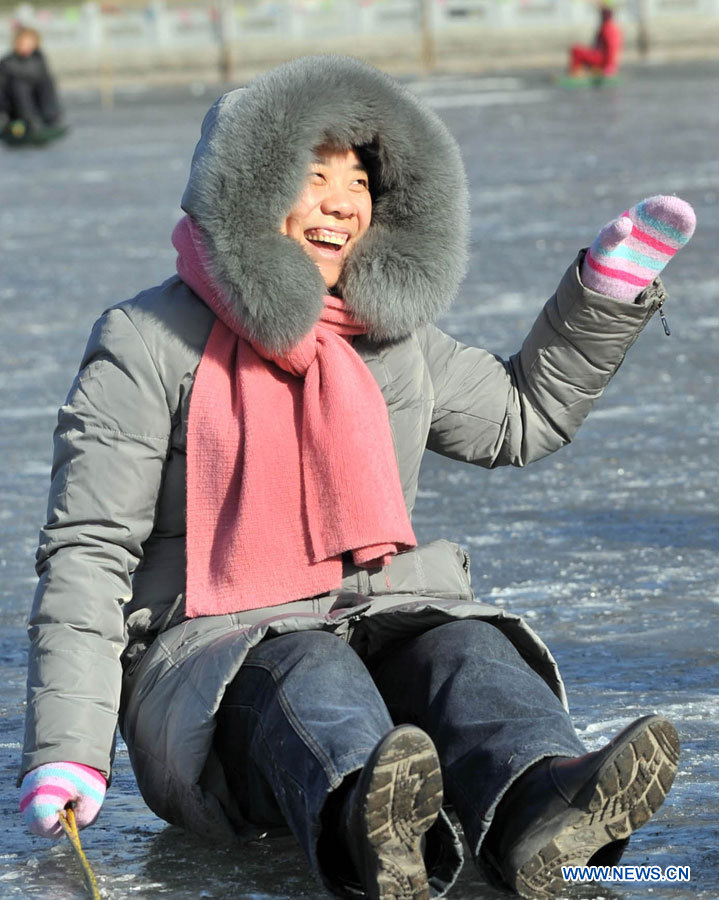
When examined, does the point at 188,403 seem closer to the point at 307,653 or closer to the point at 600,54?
the point at 307,653

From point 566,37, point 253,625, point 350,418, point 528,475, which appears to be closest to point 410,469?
point 350,418

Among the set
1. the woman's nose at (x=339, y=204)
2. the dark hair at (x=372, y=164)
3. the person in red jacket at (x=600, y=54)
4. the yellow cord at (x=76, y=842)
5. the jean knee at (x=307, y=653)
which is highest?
the dark hair at (x=372, y=164)

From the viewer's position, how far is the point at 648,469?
5.16 metres

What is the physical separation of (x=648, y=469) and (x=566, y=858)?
289 cm

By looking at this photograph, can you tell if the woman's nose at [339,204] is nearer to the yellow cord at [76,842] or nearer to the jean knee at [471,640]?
the jean knee at [471,640]

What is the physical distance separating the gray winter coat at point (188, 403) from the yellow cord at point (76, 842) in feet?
0.26

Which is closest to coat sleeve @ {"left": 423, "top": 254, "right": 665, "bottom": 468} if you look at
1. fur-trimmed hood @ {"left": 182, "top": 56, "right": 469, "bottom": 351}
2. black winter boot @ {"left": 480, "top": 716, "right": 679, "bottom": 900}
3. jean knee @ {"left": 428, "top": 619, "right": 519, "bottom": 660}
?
fur-trimmed hood @ {"left": 182, "top": 56, "right": 469, "bottom": 351}

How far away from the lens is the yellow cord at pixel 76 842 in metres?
2.49

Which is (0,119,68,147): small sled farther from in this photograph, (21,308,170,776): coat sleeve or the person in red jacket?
(21,308,170,776): coat sleeve

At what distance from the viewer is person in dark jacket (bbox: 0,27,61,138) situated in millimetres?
18703

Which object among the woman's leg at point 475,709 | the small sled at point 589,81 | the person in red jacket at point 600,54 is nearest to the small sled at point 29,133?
the small sled at point 589,81

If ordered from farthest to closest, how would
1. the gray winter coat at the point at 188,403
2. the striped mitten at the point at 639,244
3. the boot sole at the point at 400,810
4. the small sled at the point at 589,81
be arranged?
the small sled at the point at 589,81 → the striped mitten at the point at 639,244 → the gray winter coat at the point at 188,403 → the boot sole at the point at 400,810

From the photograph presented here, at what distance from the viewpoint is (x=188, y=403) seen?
110 inches

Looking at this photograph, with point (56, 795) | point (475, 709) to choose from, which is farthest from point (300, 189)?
point (56, 795)
